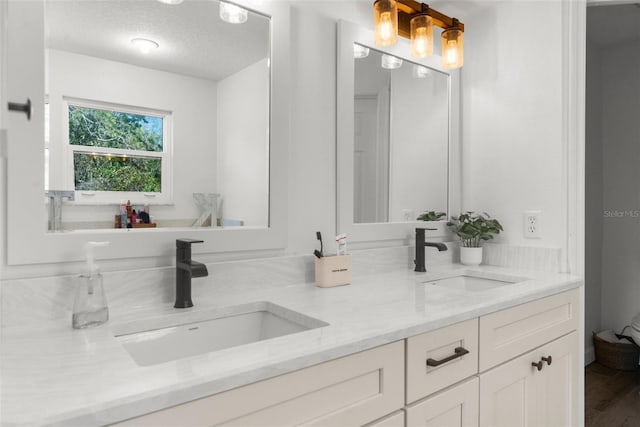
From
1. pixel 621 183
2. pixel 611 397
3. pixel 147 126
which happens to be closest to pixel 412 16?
pixel 147 126

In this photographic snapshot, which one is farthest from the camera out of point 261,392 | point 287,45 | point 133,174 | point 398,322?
point 287,45

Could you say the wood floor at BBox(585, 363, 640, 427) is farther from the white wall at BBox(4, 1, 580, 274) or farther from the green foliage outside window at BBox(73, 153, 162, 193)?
the green foliage outside window at BBox(73, 153, 162, 193)

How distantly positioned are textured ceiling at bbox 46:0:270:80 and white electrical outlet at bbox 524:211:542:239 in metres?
1.28

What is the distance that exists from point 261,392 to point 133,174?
0.72 meters

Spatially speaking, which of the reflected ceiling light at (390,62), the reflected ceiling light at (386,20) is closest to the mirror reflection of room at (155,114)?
the reflected ceiling light at (386,20)

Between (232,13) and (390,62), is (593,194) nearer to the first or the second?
(390,62)

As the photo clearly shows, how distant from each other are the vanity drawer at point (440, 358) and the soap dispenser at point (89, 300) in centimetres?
73

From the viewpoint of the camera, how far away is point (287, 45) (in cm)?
141

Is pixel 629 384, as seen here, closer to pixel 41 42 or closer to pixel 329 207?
pixel 329 207

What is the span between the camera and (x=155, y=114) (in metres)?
1.17

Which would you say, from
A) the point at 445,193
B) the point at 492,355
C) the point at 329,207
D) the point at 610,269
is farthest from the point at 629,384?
the point at 329,207

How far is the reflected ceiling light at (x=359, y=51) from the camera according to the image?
5.32 ft

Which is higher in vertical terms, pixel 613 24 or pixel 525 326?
pixel 613 24

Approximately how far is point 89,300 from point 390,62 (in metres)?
1.44
